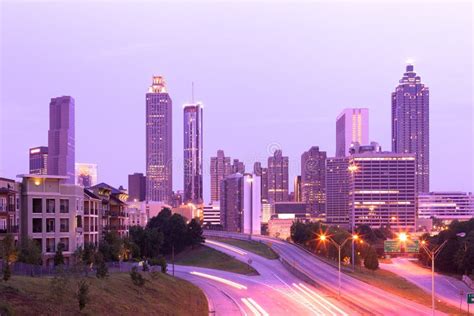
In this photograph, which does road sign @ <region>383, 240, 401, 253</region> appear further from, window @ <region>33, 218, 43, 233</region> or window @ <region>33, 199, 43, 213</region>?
window @ <region>33, 199, 43, 213</region>

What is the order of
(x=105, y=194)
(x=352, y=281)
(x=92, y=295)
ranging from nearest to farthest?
(x=92, y=295), (x=352, y=281), (x=105, y=194)

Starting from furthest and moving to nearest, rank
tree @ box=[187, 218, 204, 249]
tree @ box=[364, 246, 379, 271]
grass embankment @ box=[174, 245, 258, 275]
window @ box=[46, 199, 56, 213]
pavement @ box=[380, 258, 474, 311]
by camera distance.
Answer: tree @ box=[187, 218, 204, 249], tree @ box=[364, 246, 379, 271], grass embankment @ box=[174, 245, 258, 275], pavement @ box=[380, 258, 474, 311], window @ box=[46, 199, 56, 213]

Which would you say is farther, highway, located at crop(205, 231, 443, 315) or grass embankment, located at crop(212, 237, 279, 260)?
grass embankment, located at crop(212, 237, 279, 260)

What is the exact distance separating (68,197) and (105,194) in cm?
2684

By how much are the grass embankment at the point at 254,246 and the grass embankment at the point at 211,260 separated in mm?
8603

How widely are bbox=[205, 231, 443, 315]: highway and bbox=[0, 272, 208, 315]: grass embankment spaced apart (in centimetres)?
1824

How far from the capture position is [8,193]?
75.8 meters

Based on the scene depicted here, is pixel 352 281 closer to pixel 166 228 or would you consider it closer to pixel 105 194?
pixel 105 194

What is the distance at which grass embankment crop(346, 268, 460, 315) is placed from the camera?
266 feet

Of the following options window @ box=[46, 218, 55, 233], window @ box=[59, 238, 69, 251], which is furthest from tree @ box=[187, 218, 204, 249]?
window @ box=[46, 218, 55, 233]

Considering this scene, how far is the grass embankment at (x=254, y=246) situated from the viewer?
444 feet

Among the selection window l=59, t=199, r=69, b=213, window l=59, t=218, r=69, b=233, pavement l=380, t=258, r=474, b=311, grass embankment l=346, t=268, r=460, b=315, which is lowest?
pavement l=380, t=258, r=474, b=311

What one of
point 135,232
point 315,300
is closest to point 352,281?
point 315,300

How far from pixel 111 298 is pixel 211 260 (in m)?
77.1
